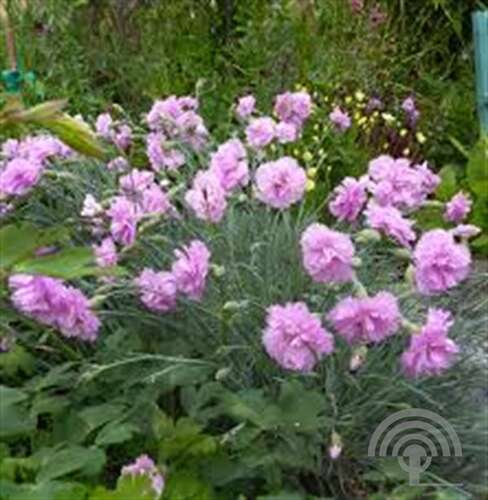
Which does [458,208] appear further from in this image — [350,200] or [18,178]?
[18,178]

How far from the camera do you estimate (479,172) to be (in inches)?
196

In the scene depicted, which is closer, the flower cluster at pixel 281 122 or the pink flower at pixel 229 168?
the pink flower at pixel 229 168

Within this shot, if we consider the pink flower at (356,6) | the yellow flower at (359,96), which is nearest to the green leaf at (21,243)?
the yellow flower at (359,96)

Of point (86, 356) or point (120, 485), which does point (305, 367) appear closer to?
point (120, 485)

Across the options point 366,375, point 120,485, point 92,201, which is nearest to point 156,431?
point 120,485

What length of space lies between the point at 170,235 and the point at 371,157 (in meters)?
2.06

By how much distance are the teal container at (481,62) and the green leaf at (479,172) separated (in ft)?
3.62

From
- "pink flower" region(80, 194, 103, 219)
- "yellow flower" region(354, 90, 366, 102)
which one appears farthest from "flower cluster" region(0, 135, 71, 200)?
"yellow flower" region(354, 90, 366, 102)

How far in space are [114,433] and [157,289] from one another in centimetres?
38

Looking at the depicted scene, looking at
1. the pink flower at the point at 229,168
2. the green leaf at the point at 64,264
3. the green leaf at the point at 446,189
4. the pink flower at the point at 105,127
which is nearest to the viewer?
the green leaf at the point at 64,264

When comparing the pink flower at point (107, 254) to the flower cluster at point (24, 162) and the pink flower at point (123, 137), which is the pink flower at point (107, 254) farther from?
the pink flower at point (123, 137)

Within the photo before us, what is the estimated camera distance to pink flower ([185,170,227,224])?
281cm

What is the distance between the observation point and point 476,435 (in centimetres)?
284

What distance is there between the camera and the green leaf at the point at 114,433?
2531 millimetres
